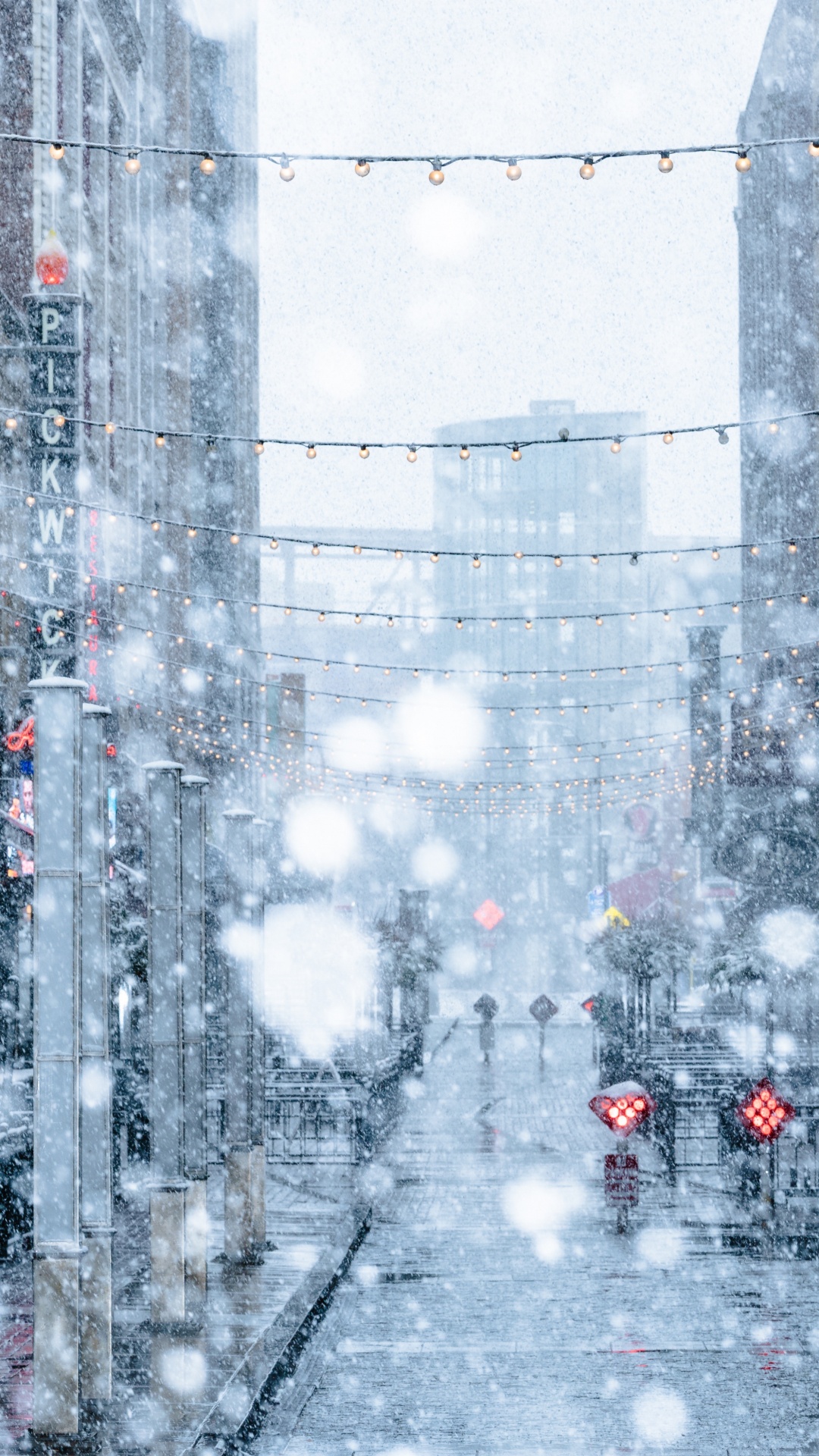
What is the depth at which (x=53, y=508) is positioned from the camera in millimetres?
23562

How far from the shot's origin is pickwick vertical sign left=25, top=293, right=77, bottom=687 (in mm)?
23266

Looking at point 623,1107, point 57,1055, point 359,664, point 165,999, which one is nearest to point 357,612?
point 359,664

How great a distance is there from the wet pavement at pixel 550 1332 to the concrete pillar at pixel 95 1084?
1.11 meters

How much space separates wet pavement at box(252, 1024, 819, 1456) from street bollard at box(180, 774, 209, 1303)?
3.64 ft

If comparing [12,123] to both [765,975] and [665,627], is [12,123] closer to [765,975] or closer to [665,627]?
[765,975]

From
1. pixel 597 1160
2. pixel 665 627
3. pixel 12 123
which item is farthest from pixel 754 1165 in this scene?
pixel 665 627

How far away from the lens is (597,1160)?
77.3 ft

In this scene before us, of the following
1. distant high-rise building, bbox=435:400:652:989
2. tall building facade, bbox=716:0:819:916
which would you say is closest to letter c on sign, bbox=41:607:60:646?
tall building facade, bbox=716:0:819:916

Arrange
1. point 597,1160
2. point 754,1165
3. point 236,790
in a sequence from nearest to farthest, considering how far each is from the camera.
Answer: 1. point 754,1165
2. point 597,1160
3. point 236,790

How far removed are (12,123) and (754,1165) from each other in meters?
18.4

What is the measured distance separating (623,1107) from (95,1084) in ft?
27.3

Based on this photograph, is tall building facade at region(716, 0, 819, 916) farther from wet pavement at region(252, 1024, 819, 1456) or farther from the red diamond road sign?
wet pavement at region(252, 1024, 819, 1456)

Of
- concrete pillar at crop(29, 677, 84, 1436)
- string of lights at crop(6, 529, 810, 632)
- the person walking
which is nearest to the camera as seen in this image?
concrete pillar at crop(29, 677, 84, 1436)

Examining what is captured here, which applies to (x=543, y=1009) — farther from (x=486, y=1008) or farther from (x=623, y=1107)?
(x=623, y=1107)
